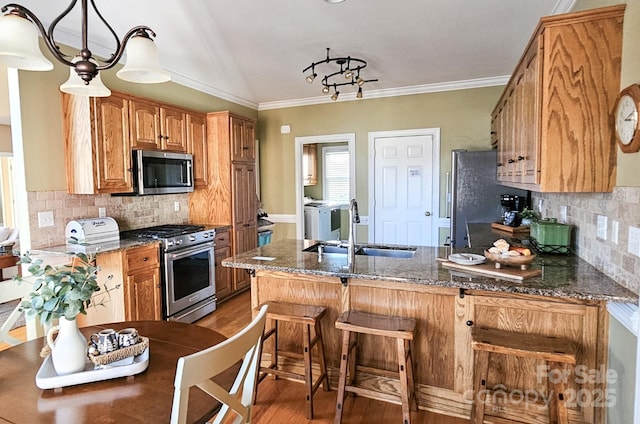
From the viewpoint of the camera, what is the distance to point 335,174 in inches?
306

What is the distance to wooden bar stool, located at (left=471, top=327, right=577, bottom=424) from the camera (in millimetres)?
1625

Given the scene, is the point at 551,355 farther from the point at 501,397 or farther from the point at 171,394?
the point at 171,394

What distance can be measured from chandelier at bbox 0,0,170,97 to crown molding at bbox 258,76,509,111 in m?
3.68

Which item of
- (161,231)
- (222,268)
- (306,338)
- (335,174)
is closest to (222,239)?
(222,268)

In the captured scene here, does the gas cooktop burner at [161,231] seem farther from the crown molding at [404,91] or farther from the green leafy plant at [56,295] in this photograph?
the crown molding at [404,91]

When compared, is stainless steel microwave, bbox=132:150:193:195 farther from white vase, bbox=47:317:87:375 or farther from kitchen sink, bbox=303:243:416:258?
white vase, bbox=47:317:87:375

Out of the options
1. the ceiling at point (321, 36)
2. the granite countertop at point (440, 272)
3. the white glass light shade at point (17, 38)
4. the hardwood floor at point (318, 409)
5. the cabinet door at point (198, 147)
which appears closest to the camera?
the white glass light shade at point (17, 38)

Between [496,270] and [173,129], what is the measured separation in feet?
10.9

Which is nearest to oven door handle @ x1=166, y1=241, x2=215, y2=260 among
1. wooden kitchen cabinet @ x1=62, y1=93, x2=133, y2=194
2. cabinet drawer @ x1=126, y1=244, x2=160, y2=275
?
cabinet drawer @ x1=126, y1=244, x2=160, y2=275

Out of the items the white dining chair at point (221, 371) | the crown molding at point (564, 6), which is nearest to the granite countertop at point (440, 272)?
the white dining chair at point (221, 371)

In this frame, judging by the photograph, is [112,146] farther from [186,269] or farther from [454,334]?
[454,334]

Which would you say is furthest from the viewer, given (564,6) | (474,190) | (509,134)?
(474,190)

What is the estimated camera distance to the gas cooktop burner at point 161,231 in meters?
3.39

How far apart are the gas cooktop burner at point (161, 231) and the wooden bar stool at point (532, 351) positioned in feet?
8.98
